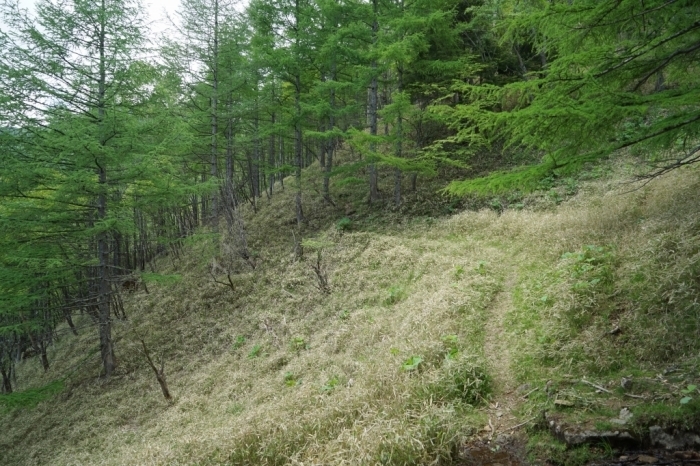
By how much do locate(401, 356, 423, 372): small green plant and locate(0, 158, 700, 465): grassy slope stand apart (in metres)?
0.11

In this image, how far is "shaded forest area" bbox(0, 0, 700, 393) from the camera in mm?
5312

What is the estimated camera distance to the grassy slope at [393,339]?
16.1 feet

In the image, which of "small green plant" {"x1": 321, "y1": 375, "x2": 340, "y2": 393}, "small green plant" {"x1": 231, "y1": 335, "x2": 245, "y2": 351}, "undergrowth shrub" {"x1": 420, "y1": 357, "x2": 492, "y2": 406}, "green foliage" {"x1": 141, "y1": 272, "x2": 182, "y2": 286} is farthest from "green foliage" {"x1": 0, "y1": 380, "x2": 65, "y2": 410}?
"undergrowth shrub" {"x1": 420, "y1": 357, "x2": 492, "y2": 406}

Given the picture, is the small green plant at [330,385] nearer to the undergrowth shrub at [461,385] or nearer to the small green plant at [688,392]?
the undergrowth shrub at [461,385]

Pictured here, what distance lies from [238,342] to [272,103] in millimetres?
11708

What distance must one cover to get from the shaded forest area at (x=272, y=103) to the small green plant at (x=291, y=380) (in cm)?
530

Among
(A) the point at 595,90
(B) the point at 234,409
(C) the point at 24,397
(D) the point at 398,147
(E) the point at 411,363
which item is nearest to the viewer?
(A) the point at 595,90

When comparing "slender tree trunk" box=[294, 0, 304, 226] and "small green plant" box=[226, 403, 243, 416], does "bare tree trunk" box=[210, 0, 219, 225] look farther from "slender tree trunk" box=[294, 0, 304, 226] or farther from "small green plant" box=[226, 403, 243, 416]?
"small green plant" box=[226, 403, 243, 416]

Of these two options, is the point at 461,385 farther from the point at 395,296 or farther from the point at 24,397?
the point at 24,397

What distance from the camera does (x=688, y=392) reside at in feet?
12.4

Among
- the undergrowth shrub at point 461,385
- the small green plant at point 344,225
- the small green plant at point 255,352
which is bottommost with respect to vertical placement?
the small green plant at point 255,352

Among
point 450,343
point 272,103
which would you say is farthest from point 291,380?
point 272,103

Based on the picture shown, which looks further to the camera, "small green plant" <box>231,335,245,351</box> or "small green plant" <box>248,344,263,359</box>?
"small green plant" <box>231,335,245,351</box>

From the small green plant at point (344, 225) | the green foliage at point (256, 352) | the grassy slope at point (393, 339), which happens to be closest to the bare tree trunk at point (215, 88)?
the grassy slope at point (393, 339)
